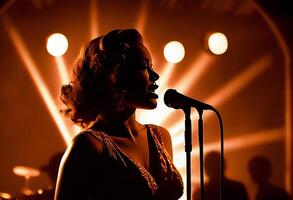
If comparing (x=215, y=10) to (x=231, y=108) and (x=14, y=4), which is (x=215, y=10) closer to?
(x=231, y=108)

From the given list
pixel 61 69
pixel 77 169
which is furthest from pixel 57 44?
pixel 77 169

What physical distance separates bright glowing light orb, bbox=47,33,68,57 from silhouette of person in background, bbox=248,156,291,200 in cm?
143

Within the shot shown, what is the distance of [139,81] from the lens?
187cm

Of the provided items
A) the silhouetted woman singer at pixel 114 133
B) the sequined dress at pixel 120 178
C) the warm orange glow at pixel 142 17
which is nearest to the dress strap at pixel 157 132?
the silhouetted woman singer at pixel 114 133

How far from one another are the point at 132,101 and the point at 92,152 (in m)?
0.28

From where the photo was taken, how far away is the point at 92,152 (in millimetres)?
1781

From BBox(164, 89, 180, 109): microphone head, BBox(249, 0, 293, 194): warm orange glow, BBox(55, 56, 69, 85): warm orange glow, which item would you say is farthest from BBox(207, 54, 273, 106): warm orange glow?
BBox(164, 89, 180, 109): microphone head

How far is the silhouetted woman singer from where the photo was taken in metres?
1.78

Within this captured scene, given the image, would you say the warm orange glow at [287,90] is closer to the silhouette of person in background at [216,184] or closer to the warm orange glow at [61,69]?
the silhouette of person in background at [216,184]

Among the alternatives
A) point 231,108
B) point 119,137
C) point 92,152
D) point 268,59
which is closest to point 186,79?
point 231,108

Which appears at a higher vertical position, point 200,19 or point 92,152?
point 200,19

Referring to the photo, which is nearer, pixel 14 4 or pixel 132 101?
pixel 132 101

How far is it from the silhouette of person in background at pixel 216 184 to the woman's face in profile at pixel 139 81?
1.21 meters

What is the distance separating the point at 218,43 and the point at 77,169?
141cm
